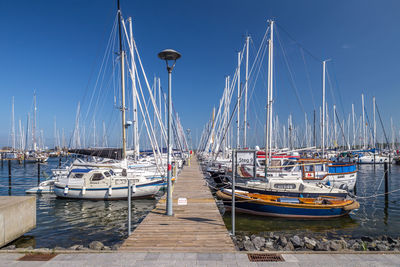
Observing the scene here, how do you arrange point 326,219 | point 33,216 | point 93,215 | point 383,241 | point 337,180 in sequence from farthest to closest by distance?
point 337,180
point 93,215
point 326,219
point 383,241
point 33,216

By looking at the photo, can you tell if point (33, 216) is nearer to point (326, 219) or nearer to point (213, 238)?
point (213, 238)

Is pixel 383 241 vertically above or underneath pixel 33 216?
underneath

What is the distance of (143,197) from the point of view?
19031mm

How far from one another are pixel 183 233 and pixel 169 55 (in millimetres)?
6163

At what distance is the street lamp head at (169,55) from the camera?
9.00m

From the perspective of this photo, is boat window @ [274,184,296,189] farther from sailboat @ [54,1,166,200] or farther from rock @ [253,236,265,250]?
sailboat @ [54,1,166,200]

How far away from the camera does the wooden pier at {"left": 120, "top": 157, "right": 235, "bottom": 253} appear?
6.40m

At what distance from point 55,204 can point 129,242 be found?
567 inches

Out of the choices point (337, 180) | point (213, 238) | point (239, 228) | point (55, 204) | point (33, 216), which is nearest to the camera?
point (213, 238)

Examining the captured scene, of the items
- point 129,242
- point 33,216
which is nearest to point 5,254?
point 129,242

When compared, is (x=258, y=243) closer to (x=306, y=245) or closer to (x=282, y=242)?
(x=282, y=242)

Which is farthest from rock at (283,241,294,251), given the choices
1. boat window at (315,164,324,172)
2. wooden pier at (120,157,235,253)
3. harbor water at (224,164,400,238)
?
boat window at (315,164,324,172)

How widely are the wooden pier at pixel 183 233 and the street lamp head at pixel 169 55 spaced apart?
594 centimetres

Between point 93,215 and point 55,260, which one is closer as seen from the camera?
point 55,260
